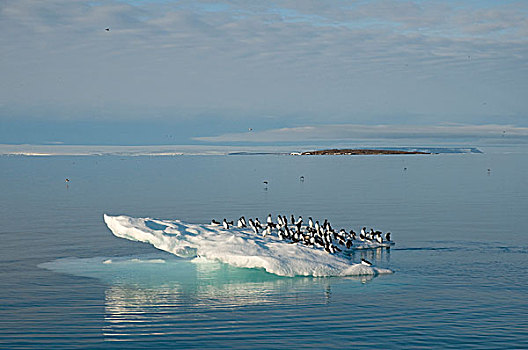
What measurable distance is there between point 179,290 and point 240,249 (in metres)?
3.94

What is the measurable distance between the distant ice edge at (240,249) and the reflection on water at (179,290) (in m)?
0.52

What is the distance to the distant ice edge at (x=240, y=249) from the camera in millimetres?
28891

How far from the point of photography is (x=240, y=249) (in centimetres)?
2977

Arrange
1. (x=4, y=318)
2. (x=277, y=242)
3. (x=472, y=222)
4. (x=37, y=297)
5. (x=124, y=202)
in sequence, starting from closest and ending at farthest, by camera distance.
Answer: (x=4, y=318)
(x=37, y=297)
(x=277, y=242)
(x=472, y=222)
(x=124, y=202)

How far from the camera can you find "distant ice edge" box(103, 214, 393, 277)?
94.8 feet

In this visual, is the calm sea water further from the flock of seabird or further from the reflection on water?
the flock of seabird

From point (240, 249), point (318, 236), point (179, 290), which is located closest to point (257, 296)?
point (179, 290)

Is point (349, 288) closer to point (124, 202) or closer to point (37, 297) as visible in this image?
point (37, 297)

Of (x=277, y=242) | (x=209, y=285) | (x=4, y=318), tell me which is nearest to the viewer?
(x=4, y=318)

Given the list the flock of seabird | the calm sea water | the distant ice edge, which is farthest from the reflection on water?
the flock of seabird

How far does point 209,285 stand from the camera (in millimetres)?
27859

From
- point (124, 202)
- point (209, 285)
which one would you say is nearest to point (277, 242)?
point (209, 285)

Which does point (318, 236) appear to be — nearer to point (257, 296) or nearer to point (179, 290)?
point (257, 296)

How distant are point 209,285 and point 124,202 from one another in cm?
4150
